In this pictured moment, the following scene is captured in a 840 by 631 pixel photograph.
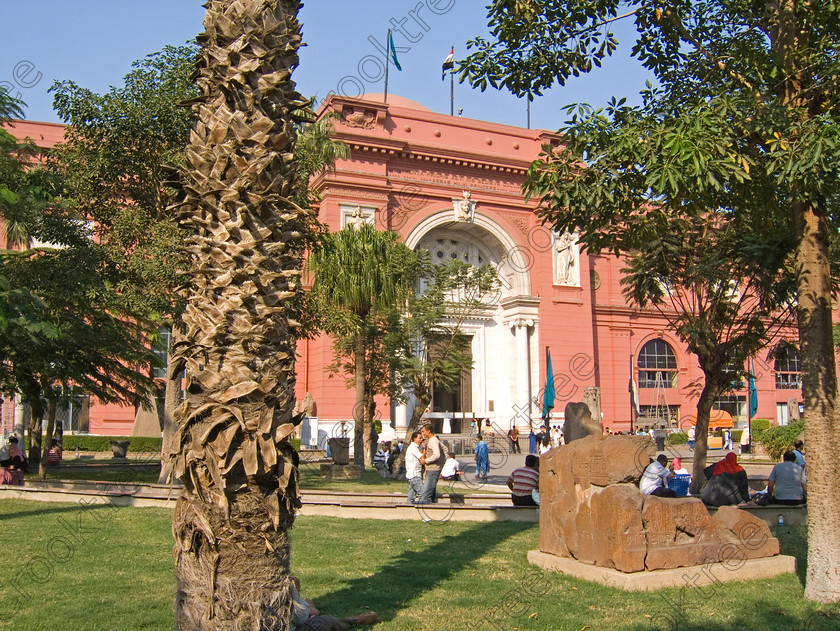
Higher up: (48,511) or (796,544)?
(48,511)

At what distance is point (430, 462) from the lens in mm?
11688

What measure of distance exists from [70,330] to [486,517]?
8.20m

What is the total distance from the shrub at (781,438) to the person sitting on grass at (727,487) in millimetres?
11835

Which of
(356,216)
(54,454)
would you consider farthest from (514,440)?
(54,454)

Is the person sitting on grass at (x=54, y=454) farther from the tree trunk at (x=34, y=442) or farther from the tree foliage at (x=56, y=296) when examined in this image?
the tree foliage at (x=56, y=296)

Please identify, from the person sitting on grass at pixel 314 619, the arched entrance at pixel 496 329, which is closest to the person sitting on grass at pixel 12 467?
the person sitting on grass at pixel 314 619

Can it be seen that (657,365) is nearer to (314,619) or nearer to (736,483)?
(736,483)

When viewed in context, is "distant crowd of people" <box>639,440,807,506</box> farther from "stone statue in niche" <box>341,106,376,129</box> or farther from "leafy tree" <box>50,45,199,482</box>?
"stone statue in niche" <box>341,106,376,129</box>

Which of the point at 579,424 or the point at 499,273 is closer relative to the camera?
the point at 579,424

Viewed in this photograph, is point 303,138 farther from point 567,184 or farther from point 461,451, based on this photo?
point 461,451

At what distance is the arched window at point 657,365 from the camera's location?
1499 inches

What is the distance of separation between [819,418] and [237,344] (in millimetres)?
5483

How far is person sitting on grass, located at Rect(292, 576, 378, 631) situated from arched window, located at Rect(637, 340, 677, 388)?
34.1 m

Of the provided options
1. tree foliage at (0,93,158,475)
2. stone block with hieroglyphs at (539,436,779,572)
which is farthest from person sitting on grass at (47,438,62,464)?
stone block with hieroglyphs at (539,436,779,572)
